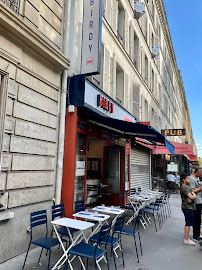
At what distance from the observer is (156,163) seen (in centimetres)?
1741

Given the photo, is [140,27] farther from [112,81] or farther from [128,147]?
[128,147]

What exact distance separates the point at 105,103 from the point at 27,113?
139 inches

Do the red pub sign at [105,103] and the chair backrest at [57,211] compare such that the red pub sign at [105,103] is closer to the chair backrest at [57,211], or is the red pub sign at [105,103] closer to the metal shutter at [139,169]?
the chair backrest at [57,211]

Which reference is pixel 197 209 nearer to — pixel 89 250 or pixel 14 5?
pixel 89 250

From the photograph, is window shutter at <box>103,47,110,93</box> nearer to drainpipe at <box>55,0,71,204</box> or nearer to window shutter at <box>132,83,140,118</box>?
drainpipe at <box>55,0,71,204</box>

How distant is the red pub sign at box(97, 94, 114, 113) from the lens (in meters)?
7.30

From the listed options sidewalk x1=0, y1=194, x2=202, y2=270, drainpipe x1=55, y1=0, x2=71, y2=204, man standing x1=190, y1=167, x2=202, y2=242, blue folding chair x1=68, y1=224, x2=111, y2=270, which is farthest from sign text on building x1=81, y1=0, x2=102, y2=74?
sidewalk x1=0, y1=194, x2=202, y2=270

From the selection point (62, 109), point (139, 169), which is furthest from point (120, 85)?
point (62, 109)

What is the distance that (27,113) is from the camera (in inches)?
188

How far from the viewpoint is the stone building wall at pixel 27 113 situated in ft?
13.8

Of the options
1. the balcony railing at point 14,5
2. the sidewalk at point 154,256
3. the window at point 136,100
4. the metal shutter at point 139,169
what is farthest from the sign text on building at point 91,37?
the metal shutter at point 139,169

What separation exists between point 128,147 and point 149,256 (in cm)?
659

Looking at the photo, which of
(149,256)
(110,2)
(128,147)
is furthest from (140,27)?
(149,256)

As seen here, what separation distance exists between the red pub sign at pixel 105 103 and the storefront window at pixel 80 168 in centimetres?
129
